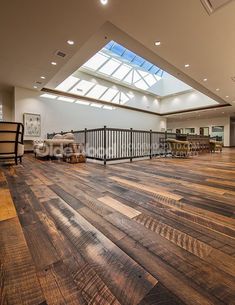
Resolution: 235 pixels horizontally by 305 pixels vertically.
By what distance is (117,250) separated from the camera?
36.3 inches

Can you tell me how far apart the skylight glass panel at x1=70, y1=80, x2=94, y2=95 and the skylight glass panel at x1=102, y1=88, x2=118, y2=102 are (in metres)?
1.34

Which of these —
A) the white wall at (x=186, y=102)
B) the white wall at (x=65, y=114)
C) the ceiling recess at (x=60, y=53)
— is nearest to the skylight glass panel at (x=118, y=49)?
the white wall at (x=65, y=114)

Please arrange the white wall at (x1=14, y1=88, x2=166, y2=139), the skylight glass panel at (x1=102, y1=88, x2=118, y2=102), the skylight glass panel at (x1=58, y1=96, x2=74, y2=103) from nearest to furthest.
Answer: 1. the white wall at (x1=14, y1=88, x2=166, y2=139)
2. the skylight glass panel at (x1=58, y1=96, x2=74, y2=103)
3. the skylight glass panel at (x1=102, y1=88, x2=118, y2=102)

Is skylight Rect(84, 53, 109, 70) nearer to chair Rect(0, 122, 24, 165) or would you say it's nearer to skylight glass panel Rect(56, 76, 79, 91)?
skylight glass panel Rect(56, 76, 79, 91)

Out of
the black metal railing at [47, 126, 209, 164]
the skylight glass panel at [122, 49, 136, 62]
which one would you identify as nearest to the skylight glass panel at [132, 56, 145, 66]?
the skylight glass panel at [122, 49, 136, 62]

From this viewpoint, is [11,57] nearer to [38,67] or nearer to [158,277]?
[38,67]

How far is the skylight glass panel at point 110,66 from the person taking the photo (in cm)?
982

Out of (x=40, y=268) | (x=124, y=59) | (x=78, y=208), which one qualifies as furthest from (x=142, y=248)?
(x=124, y=59)

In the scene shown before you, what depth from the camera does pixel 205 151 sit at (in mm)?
8891

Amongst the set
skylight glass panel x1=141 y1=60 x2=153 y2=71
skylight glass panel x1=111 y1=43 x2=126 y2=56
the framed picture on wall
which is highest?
skylight glass panel x1=141 y1=60 x2=153 y2=71

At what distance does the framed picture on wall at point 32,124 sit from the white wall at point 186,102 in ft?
36.3

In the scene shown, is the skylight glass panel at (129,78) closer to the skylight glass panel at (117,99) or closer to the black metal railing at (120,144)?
the skylight glass panel at (117,99)

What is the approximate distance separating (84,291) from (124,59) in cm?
1143

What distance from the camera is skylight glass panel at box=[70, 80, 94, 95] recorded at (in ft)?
32.0
